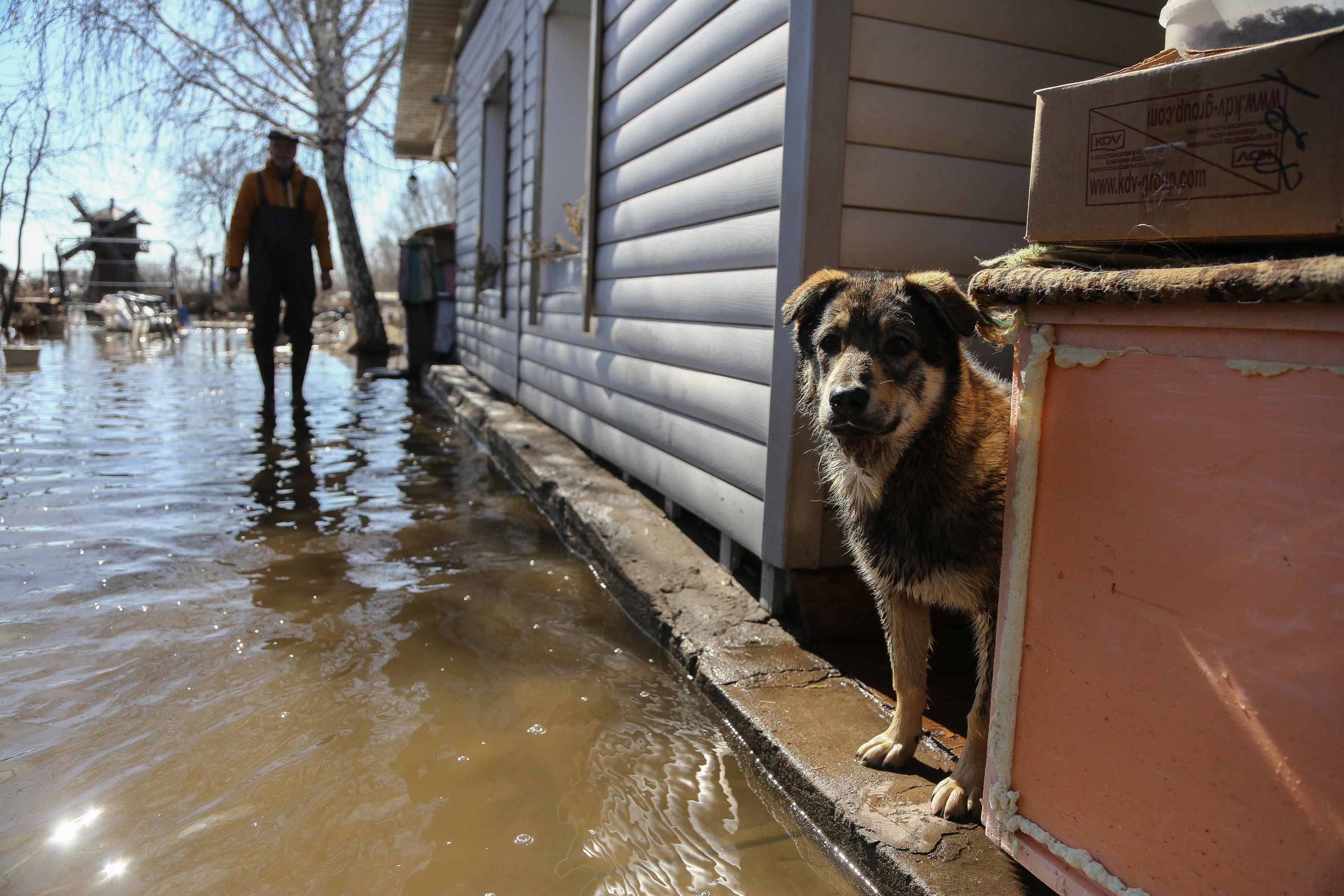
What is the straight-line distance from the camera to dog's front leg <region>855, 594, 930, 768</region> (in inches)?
88.8

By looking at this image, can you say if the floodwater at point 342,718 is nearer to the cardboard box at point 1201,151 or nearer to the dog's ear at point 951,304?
the dog's ear at point 951,304

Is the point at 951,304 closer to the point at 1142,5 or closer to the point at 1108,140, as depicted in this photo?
the point at 1108,140

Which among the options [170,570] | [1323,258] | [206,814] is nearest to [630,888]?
[206,814]

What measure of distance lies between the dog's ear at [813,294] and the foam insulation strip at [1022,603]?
0.86 m

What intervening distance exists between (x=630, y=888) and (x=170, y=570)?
9.62ft

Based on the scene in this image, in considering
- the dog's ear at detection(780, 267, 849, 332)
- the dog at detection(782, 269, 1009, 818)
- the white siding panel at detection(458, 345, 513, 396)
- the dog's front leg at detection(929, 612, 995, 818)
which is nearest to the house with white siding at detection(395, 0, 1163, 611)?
the dog's ear at detection(780, 267, 849, 332)

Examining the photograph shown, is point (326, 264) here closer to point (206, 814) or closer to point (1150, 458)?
point (206, 814)

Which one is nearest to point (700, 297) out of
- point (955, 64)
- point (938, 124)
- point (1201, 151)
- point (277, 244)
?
point (938, 124)

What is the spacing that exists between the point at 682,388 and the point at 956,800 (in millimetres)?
2485

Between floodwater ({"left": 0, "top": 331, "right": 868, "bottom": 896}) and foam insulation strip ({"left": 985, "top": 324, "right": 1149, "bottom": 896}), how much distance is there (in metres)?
0.50

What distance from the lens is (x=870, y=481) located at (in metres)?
2.30

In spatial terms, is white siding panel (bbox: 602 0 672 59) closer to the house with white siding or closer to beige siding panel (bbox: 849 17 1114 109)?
the house with white siding

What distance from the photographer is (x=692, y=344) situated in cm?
404

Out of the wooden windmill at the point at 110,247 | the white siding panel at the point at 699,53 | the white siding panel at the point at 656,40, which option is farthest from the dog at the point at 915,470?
the wooden windmill at the point at 110,247
